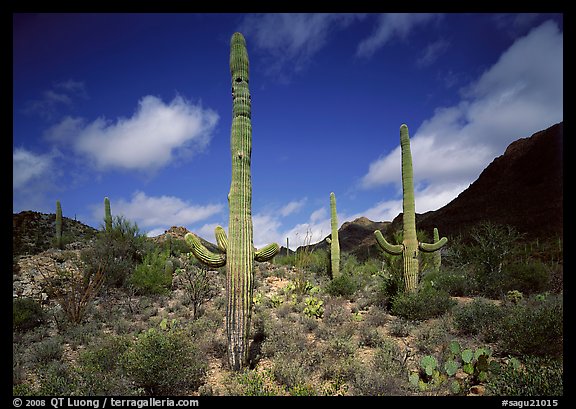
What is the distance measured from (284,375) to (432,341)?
130 inches

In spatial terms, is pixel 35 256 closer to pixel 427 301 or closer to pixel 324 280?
pixel 324 280

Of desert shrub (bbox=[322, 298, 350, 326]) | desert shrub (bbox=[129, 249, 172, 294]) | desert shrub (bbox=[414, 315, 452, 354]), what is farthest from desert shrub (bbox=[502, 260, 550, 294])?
desert shrub (bbox=[129, 249, 172, 294])

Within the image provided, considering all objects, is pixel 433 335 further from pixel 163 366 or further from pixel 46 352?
pixel 46 352

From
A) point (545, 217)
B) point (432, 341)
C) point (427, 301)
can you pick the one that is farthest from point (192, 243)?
point (545, 217)

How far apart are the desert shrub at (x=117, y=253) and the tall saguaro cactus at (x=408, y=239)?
1010 centimetres

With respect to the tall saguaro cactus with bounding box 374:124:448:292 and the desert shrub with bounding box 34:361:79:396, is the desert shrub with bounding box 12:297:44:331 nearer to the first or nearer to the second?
the desert shrub with bounding box 34:361:79:396

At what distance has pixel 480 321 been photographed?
7.43 meters

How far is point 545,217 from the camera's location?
2991cm

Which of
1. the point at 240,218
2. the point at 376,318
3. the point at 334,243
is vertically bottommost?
the point at 376,318

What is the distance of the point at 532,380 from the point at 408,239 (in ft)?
20.8

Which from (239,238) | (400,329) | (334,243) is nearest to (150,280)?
(239,238)
